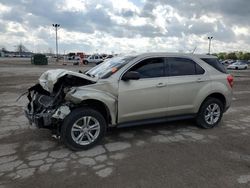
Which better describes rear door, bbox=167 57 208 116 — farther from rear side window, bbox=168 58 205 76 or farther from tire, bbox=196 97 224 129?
tire, bbox=196 97 224 129

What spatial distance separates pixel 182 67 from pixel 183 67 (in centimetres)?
3

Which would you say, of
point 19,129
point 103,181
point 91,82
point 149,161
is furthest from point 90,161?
point 19,129

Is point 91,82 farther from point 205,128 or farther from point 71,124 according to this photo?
point 205,128

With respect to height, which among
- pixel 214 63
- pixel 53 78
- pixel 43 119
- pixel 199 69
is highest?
pixel 214 63

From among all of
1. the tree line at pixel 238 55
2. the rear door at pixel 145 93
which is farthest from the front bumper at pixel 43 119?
the tree line at pixel 238 55

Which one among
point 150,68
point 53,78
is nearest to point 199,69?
point 150,68

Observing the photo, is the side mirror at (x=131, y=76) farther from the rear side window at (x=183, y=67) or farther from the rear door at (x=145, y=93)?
the rear side window at (x=183, y=67)

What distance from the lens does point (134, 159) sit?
4305 mm

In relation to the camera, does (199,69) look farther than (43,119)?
Yes

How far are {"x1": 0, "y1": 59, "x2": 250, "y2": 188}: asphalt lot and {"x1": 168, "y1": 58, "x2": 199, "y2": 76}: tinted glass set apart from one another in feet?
4.23

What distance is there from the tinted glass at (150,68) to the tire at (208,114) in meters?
1.38

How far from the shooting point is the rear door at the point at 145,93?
4.95 meters

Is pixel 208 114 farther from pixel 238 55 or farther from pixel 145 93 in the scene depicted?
pixel 238 55

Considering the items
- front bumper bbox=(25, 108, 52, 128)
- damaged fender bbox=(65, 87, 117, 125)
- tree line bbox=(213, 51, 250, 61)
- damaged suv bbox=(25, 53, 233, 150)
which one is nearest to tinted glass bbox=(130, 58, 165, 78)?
damaged suv bbox=(25, 53, 233, 150)
